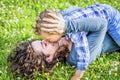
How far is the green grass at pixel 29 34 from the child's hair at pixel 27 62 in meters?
0.09

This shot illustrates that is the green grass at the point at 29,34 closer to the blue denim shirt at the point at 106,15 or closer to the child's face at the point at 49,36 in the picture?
the blue denim shirt at the point at 106,15

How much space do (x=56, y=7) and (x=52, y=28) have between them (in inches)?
93.1

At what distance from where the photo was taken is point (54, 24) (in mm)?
3783

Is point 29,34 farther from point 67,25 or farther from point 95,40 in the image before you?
point 67,25

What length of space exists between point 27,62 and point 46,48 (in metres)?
0.27

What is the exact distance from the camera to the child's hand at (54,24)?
12.5 ft

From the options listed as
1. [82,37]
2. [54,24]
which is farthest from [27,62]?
[54,24]

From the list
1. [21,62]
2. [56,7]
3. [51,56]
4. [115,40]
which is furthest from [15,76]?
[56,7]

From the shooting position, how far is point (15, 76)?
4.51 m

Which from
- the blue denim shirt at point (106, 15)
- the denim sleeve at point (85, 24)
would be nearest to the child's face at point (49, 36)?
the denim sleeve at point (85, 24)

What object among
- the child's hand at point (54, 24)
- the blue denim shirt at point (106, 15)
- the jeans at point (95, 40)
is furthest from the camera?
the blue denim shirt at point (106, 15)

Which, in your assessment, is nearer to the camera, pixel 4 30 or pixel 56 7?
pixel 4 30

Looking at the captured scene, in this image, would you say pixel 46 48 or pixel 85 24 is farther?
pixel 46 48

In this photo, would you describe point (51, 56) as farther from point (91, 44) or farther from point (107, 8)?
point (107, 8)
